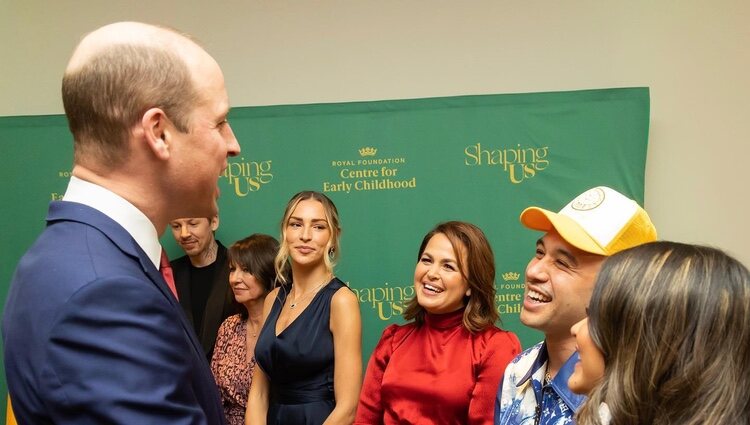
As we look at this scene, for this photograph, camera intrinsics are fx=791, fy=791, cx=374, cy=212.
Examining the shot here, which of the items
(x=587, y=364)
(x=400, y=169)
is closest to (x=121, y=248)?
(x=587, y=364)

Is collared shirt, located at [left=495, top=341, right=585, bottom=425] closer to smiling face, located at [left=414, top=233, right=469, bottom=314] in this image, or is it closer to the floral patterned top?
smiling face, located at [left=414, top=233, right=469, bottom=314]

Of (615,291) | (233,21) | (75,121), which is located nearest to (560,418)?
(615,291)

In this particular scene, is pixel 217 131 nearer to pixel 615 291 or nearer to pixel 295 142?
pixel 615 291

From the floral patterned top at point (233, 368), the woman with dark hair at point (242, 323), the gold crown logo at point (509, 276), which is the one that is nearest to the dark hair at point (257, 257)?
the woman with dark hair at point (242, 323)

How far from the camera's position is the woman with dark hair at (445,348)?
8.44ft

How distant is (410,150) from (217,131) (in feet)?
9.42

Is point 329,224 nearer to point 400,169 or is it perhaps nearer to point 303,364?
point 303,364

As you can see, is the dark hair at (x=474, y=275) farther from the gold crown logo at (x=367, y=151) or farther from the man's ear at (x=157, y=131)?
the man's ear at (x=157, y=131)

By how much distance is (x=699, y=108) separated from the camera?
3.97 metres

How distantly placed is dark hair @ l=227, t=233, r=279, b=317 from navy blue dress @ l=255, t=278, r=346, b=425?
47cm

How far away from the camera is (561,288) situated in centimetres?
197

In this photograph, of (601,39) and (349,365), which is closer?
(349,365)

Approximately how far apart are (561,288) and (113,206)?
1191 millimetres

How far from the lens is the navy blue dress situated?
312 centimetres
